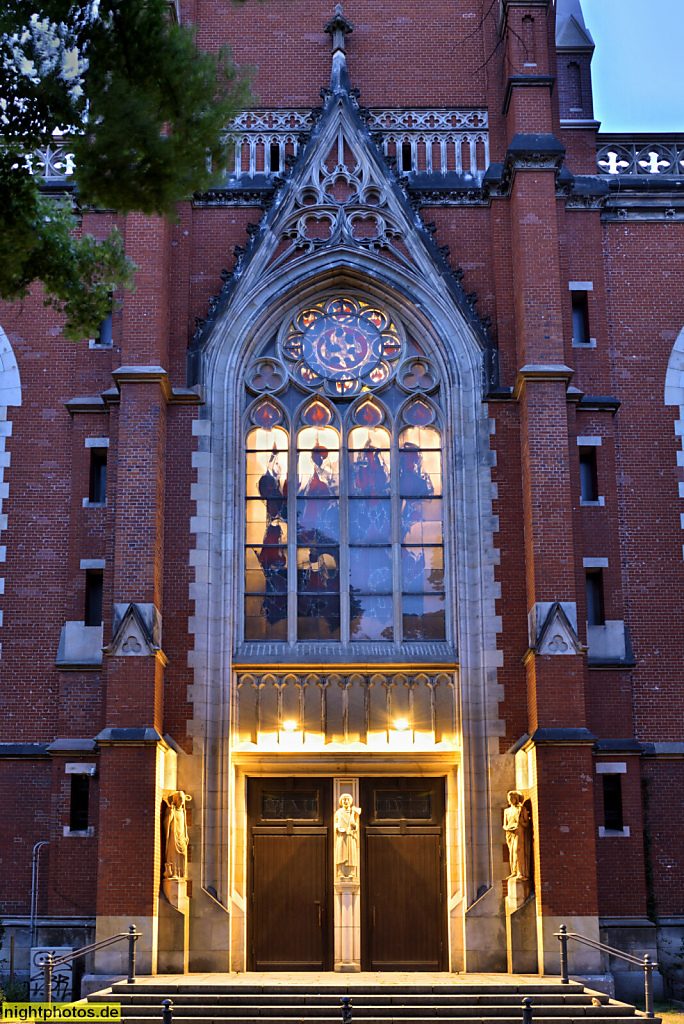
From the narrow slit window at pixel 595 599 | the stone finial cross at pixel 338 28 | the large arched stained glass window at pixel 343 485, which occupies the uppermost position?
the stone finial cross at pixel 338 28

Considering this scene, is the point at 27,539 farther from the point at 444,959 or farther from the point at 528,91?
the point at 528,91

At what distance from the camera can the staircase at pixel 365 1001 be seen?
15930 millimetres

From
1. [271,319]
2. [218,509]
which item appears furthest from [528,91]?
[218,509]

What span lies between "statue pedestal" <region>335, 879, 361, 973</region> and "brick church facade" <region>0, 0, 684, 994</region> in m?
0.05

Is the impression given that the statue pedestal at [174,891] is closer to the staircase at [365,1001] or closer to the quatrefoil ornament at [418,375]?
the staircase at [365,1001]

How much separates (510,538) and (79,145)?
32.7 ft

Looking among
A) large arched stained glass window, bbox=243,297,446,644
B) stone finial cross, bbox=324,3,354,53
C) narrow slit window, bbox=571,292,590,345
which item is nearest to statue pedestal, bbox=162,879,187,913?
large arched stained glass window, bbox=243,297,446,644

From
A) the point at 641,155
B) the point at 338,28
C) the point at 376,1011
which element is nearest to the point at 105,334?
the point at 338,28

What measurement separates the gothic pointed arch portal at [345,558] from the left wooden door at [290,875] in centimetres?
4

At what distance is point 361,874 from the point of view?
66.6 feet

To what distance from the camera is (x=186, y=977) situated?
1820 cm

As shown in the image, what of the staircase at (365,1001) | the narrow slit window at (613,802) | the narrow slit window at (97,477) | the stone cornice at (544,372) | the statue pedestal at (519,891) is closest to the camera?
the staircase at (365,1001)

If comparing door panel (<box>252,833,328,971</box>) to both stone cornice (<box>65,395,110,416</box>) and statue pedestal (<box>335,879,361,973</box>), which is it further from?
stone cornice (<box>65,395,110,416</box>)

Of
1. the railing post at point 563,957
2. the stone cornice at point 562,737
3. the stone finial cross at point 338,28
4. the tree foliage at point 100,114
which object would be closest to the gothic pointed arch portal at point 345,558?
the stone finial cross at point 338,28
